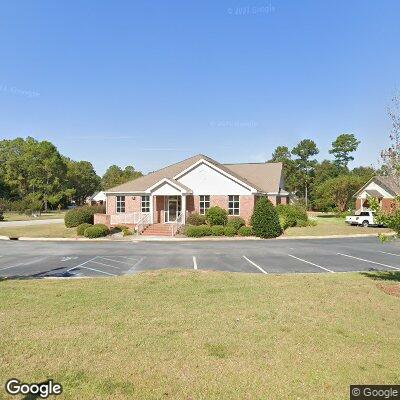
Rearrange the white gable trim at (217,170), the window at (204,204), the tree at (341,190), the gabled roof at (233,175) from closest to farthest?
the white gable trim at (217,170)
the window at (204,204)
the gabled roof at (233,175)
the tree at (341,190)

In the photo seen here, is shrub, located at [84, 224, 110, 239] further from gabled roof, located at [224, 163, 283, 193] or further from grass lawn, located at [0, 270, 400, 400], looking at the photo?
grass lawn, located at [0, 270, 400, 400]

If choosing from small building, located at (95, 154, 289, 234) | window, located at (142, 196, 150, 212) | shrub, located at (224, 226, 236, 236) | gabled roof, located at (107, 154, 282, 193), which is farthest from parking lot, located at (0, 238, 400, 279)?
gabled roof, located at (107, 154, 282, 193)

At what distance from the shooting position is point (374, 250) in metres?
20.5

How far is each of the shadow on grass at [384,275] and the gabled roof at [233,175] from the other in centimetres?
1994

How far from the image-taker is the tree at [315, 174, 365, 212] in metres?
51.3

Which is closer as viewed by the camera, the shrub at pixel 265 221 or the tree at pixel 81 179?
the shrub at pixel 265 221

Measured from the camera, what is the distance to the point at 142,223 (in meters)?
31.3

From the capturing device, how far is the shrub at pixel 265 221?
28016 mm

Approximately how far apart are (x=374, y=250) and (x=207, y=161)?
17.7 meters

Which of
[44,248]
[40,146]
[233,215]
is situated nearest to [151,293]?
[44,248]

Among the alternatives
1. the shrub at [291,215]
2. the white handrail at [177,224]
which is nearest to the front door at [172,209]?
the white handrail at [177,224]

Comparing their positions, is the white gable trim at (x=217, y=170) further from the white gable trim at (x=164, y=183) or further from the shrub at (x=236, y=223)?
the shrub at (x=236, y=223)

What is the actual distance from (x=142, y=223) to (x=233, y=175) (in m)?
9.77

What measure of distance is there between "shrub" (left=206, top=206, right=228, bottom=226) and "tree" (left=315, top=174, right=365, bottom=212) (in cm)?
2696
